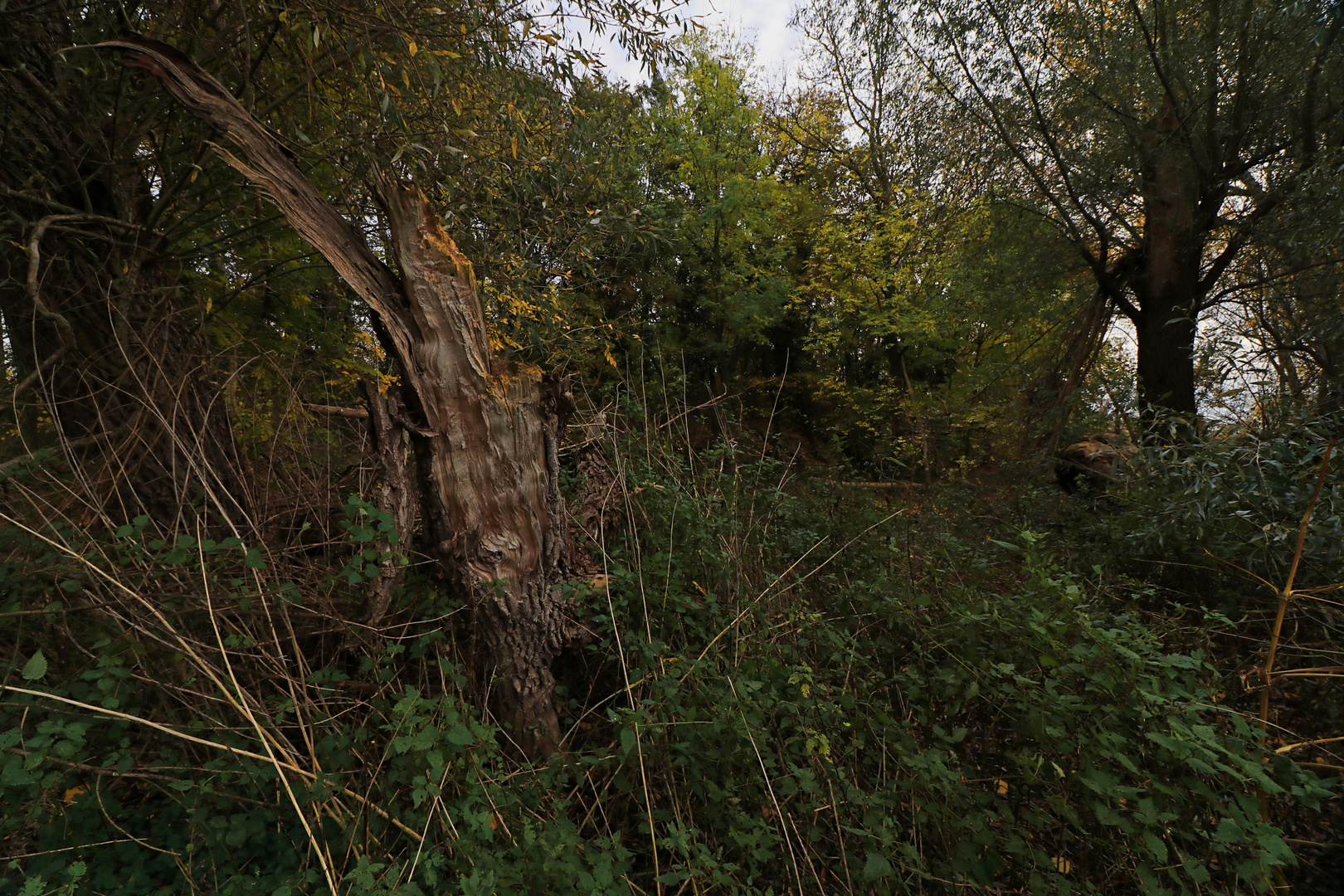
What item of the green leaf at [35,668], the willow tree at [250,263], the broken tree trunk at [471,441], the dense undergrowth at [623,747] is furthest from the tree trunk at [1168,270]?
the green leaf at [35,668]

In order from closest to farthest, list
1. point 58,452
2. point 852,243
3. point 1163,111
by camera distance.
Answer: point 58,452 < point 1163,111 < point 852,243

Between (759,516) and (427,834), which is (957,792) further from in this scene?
(759,516)

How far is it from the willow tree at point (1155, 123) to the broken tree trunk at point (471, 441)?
16.7 feet

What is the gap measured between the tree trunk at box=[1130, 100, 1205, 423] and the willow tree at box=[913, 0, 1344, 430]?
0.02 m

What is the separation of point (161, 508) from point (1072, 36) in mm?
8769

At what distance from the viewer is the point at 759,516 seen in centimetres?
410

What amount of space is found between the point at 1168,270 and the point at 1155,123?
1.51 meters

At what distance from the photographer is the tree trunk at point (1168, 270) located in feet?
19.7

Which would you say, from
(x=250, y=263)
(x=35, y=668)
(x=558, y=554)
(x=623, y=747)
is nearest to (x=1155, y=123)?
(x=558, y=554)

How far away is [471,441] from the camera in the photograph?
2559 mm

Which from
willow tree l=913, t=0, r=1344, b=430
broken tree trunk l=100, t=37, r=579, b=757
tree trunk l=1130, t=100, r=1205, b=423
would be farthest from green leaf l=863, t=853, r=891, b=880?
tree trunk l=1130, t=100, r=1205, b=423

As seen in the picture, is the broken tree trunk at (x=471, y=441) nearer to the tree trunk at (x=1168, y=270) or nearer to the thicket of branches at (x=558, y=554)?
the thicket of branches at (x=558, y=554)

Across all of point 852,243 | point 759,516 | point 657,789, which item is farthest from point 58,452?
point 852,243

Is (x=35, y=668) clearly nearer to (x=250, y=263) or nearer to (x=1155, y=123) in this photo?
(x=250, y=263)
